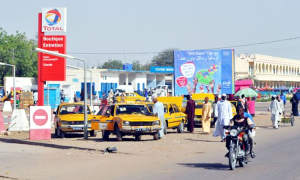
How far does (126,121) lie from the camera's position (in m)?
20.4

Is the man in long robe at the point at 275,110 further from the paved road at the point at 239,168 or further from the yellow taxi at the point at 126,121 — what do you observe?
the paved road at the point at 239,168

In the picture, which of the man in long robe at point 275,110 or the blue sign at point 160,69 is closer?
the man in long robe at point 275,110

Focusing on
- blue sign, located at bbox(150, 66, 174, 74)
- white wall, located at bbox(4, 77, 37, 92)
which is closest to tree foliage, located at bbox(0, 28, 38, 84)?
white wall, located at bbox(4, 77, 37, 92)

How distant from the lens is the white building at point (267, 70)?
4026 inches

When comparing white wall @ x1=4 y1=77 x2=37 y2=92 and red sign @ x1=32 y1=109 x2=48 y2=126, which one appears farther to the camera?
white wall @ x1=4 y1=77 x2=37 y2=92

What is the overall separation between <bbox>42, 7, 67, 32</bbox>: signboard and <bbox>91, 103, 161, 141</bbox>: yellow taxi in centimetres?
761

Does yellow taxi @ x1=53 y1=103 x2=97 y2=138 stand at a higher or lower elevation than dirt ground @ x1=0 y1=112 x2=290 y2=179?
higher

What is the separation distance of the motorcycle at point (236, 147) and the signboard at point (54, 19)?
16656mm

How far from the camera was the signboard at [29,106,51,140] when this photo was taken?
21.3 meters

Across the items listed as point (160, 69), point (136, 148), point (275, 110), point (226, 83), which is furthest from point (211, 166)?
point (160, 69)

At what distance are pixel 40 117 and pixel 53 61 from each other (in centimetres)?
776

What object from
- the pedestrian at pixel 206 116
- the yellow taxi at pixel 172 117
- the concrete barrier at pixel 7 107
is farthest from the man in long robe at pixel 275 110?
the concrete barrier at pixel 7 107

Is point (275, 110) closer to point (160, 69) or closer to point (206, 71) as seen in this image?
point (206, 71)

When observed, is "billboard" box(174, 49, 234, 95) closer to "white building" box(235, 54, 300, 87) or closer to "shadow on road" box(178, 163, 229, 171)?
"shadow on road" box(178, 163, 229, 171)
